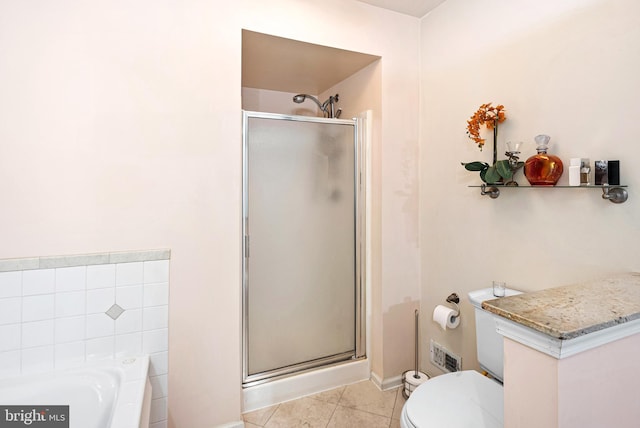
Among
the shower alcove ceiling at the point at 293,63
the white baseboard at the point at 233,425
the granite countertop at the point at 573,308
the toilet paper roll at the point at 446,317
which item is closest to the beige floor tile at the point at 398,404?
the toilet paper roll at the point at 446,317

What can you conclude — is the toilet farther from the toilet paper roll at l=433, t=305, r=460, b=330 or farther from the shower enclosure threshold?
the shower enclosure threshold

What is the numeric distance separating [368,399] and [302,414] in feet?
1.38

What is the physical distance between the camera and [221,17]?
1.63 m

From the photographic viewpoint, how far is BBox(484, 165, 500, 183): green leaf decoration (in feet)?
5.07

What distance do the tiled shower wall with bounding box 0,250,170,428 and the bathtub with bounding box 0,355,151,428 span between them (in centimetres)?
9

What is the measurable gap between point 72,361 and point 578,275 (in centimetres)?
217

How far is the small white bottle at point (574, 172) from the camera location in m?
1.25

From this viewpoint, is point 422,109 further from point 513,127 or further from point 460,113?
point 513,127

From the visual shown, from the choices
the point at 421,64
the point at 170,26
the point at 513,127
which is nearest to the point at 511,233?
the point at 513,127

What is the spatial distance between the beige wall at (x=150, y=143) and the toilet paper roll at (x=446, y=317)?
1.11m

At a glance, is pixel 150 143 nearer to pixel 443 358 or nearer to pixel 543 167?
pixel 543 167

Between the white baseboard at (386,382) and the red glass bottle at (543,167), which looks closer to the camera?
the red glass bottle at (543,167)

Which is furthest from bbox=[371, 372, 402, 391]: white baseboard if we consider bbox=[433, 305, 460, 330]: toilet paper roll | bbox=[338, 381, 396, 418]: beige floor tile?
bbox=[433, 305, 460, 330]: toilet paper roll

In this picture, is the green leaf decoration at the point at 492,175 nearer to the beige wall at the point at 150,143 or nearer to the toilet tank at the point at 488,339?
the toilet tank at the point at 488,339
